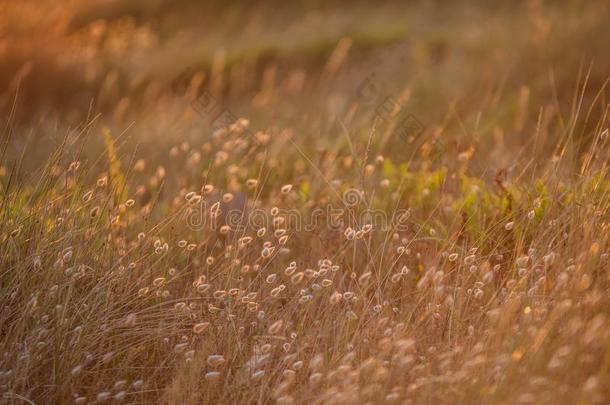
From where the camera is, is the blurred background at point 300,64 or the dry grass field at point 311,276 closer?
the dry grass field at point 311,276

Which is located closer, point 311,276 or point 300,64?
point 311,276

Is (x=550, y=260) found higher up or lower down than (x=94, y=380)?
higher up

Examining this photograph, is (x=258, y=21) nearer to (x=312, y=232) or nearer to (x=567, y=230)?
(x=312, y=232)

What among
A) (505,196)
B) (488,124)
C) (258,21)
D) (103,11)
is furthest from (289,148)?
(103,11)

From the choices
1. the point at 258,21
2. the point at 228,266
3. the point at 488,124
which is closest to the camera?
the point at 228,266

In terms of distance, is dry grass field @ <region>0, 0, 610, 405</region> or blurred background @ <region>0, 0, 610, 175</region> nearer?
dry grass field @ <region>0, 0, 610, 405</region>

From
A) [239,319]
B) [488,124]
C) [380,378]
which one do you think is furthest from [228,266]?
[488,124]

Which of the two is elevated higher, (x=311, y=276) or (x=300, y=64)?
(x=311, y=276)

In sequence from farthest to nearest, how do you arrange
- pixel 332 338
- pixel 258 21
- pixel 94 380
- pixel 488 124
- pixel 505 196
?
pixel 258 21 < pixel 488 124 < pixel 505 196 < pixel 332 338 < pixel 94 380

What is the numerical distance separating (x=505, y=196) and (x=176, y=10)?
791 cm

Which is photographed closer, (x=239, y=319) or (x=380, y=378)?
(x=380, y=378)

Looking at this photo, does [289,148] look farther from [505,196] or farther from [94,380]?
[94,380]

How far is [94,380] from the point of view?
3086mm

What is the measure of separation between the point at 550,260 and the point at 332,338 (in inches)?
35.3
